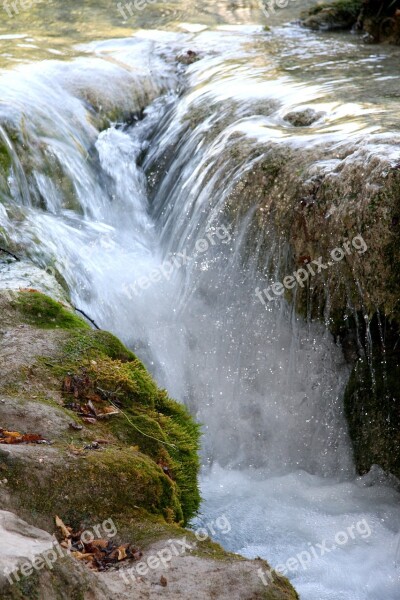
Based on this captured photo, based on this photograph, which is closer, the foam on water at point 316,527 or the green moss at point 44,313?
the green moss at point 44,313

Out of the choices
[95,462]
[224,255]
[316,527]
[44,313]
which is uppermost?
[44,313]

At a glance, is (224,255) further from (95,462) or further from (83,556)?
(83,556)

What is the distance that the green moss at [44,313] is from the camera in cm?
507

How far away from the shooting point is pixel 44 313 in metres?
5.14

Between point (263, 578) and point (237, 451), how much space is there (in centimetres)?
350

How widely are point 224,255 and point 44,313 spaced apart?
2380mm

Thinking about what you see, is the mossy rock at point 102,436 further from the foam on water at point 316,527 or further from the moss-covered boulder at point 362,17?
the moss-covered boulder at point 362,17

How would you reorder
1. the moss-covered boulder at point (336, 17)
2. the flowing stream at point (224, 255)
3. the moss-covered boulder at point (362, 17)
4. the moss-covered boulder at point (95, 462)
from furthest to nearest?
the moss-covered boulder at point (336, 17), the moss-covered boulder at point (362, 17), the flowing stream at point (224, 255), the moss-covered boulder at point (95, 462)

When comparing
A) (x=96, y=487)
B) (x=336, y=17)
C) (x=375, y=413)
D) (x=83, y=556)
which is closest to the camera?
(x=83, y=556)

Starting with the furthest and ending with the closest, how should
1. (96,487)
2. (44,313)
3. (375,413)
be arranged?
1. (375,413)
2. (44,313)
3. (96,487)

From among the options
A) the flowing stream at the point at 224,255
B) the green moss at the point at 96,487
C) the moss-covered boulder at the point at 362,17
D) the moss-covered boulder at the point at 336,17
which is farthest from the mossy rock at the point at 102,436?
the moss-covered boulder at the point at 336,17

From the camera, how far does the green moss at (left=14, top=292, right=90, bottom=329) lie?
507cm

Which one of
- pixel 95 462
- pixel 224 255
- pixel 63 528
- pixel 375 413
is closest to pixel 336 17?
pixel 224 255

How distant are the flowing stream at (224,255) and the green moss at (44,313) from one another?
1.60 meters
